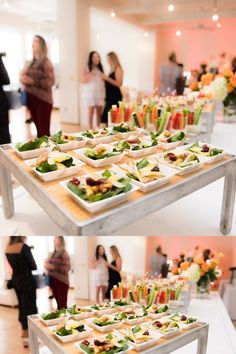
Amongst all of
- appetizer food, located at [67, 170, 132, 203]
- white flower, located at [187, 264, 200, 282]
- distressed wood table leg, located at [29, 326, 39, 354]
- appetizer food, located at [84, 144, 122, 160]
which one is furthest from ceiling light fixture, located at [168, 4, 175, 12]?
white flower, located at [187, 264, 200, 282]

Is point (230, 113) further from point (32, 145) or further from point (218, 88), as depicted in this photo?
point (32, 145)

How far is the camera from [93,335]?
2.14 m

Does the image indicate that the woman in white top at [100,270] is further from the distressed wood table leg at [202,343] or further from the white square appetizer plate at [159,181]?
the white square appetizer plate at [159,181]

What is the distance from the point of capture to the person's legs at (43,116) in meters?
2.75

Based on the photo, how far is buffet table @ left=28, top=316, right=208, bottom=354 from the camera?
76.2 inches

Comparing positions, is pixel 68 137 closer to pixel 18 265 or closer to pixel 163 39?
pixel 18 265

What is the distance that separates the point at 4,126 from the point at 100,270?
1346 millimetres

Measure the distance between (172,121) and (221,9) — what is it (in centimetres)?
86

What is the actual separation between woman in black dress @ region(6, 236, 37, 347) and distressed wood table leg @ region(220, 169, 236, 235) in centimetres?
112

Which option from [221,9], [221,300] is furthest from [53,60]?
[221,300]

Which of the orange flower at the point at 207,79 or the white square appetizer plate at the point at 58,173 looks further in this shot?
the orange flower at the point at 207,79

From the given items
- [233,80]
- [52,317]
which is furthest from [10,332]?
[233,80]

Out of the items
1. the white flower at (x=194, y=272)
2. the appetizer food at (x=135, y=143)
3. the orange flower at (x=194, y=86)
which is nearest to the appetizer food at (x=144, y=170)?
the appetizer food at (x=135, y=143)

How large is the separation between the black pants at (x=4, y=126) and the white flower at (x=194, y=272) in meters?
2.27
